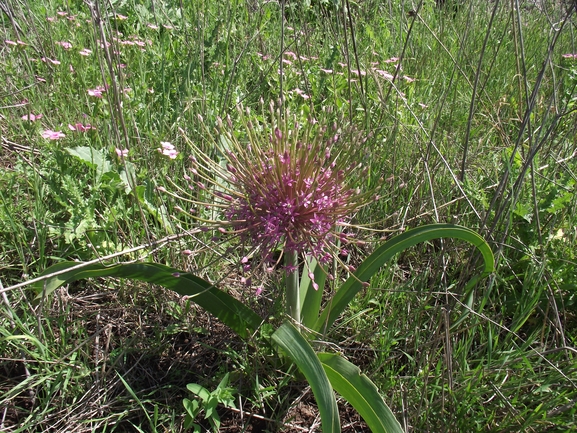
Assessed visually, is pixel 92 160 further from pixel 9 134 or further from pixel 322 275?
pixel 322 275

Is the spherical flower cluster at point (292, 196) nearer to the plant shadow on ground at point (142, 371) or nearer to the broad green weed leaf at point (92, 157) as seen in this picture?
the plant shadow on ground at point (142, 371)

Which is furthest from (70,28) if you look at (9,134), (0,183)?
(0,183)

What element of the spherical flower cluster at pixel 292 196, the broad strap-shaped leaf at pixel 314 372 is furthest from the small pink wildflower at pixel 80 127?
the broad strap-shaped leaf at pixel 314 372

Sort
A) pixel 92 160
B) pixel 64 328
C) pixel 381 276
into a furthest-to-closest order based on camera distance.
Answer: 1. pixel 92 160
2. pixel 381 276
3. pixel 64 328

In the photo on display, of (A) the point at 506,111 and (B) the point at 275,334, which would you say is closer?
(B) the point at 275,334

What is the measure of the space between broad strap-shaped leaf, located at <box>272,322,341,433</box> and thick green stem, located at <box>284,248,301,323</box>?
146 millimetres

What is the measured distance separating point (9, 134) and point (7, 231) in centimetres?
76

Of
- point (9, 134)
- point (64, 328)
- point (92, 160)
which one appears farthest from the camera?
point (9, 134)

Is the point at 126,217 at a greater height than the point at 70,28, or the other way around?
the point at 70,28

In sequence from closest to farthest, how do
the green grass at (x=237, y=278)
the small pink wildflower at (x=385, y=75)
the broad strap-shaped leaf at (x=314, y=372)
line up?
A: 1. the broad strap-shaped leaf at (x=314, y=372)
2. the green grass at (x=237, y=278)
3. the small pink wildflower at (x=385, y=75)

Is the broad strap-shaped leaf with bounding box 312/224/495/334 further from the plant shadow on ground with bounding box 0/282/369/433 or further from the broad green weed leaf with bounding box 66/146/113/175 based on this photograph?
the broad green weed leaf with bounding box 66/146/113/175

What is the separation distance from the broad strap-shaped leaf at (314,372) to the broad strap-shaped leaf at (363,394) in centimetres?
6

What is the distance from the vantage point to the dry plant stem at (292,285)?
3.80ft

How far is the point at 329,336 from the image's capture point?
1.46m
